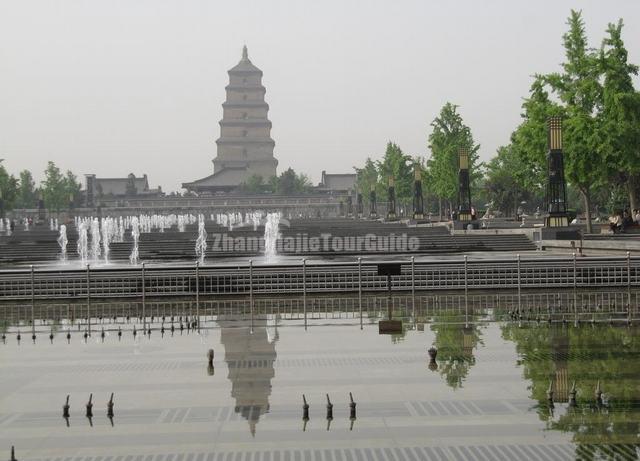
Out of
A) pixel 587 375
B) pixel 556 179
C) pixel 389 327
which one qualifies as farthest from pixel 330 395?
pixel 556 179

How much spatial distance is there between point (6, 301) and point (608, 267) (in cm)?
1519

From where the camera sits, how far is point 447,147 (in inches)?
2753

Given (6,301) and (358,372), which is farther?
(6,301)

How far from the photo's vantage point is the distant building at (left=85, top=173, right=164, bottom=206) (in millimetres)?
146625

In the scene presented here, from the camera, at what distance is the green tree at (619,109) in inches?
1666

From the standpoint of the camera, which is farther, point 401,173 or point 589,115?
point 401,173

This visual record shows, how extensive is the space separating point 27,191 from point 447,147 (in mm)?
92036

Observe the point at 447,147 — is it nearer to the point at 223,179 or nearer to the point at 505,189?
the point at 505,189

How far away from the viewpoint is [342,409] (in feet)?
31.3

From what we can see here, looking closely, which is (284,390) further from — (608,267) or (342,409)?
(608,267)

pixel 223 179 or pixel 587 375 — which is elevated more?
pixel 223 179

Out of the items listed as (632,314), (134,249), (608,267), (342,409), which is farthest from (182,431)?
(134,249)

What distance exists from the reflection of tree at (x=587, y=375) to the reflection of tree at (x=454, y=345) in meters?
0.65

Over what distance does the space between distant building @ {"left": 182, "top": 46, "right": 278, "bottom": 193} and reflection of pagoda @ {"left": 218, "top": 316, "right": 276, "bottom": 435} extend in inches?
5681
